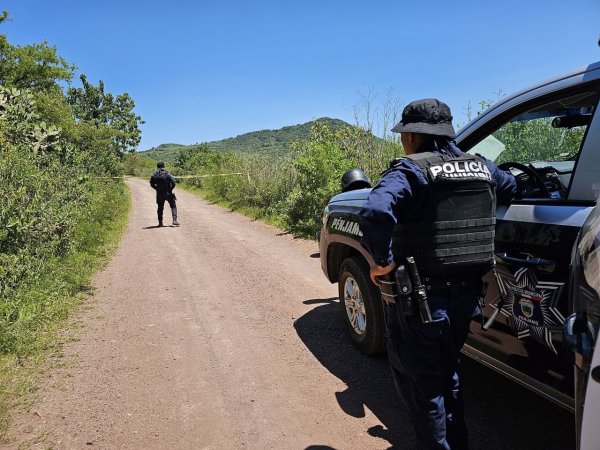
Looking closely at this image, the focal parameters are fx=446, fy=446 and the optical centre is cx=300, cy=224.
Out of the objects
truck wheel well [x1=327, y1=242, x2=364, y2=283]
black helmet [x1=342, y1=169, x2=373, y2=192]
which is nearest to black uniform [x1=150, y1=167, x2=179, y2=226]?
truck wheel well [x1=327, y1=242, x2=364, y2=283]

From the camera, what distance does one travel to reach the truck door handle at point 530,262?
217cm

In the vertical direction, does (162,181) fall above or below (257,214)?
above

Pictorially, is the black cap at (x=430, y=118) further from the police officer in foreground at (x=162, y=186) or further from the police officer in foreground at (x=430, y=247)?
the police officer in foreground at (x=162, y=186)

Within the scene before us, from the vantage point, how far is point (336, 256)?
166 inches

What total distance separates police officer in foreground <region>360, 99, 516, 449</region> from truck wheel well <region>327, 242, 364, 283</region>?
1765mm

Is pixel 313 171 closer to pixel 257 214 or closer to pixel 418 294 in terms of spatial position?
pixel 257 214

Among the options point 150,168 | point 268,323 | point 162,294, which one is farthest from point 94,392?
point 150,168

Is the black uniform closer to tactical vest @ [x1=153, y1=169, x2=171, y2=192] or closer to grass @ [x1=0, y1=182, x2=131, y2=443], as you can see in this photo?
tactical vest @ [x1=153, y1=169, x2=171, y2=192]

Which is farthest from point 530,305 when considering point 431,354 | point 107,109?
point 107,109

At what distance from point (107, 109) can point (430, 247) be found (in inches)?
2409

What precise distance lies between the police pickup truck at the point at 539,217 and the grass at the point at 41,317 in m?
3.14

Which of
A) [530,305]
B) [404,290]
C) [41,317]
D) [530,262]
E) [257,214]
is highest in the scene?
[530,262]

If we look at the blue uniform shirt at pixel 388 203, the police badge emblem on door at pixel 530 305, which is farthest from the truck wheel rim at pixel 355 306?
the blue uniform shirt at pixel 388 203

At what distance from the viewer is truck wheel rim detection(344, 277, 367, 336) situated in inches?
146
